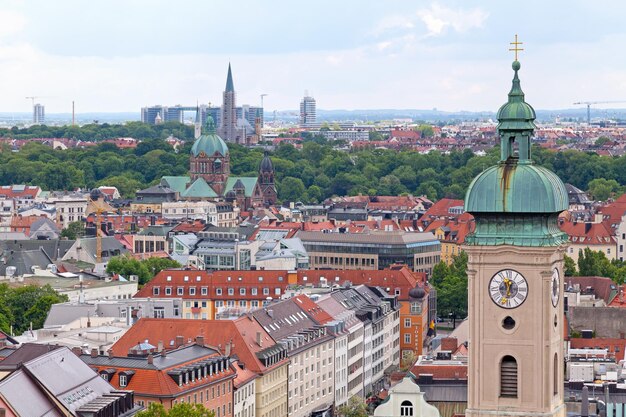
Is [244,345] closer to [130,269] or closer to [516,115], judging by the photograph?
[516,115]

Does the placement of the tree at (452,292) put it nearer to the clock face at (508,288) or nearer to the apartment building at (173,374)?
the apartment building at (173,374)

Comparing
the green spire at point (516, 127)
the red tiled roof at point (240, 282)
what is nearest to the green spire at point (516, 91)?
the green spire at point (516, 127)

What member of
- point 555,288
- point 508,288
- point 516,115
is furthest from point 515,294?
point 516,115

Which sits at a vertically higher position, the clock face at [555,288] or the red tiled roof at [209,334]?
the clock face at [555,288]

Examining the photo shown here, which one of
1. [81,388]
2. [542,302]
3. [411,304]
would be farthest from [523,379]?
[411,304]

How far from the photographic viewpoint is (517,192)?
155ft

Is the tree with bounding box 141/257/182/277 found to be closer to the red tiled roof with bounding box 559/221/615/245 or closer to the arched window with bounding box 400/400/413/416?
the red tiled roof with bounding box 559/221/615/245

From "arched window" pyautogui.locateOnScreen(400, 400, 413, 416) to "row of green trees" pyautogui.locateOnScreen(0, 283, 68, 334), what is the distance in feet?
151

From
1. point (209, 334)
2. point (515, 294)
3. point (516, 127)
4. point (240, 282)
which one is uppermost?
point (516, 127)

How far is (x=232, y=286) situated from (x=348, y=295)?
12.3 meters

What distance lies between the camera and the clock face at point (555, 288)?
155 ft

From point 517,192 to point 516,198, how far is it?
13 centimetres

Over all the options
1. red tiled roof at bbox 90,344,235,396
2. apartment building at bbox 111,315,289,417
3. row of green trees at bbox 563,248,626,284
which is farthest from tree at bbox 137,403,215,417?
row of green trees at bbox 563,248,626,284

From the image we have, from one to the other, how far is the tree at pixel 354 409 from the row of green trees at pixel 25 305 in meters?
20.2
